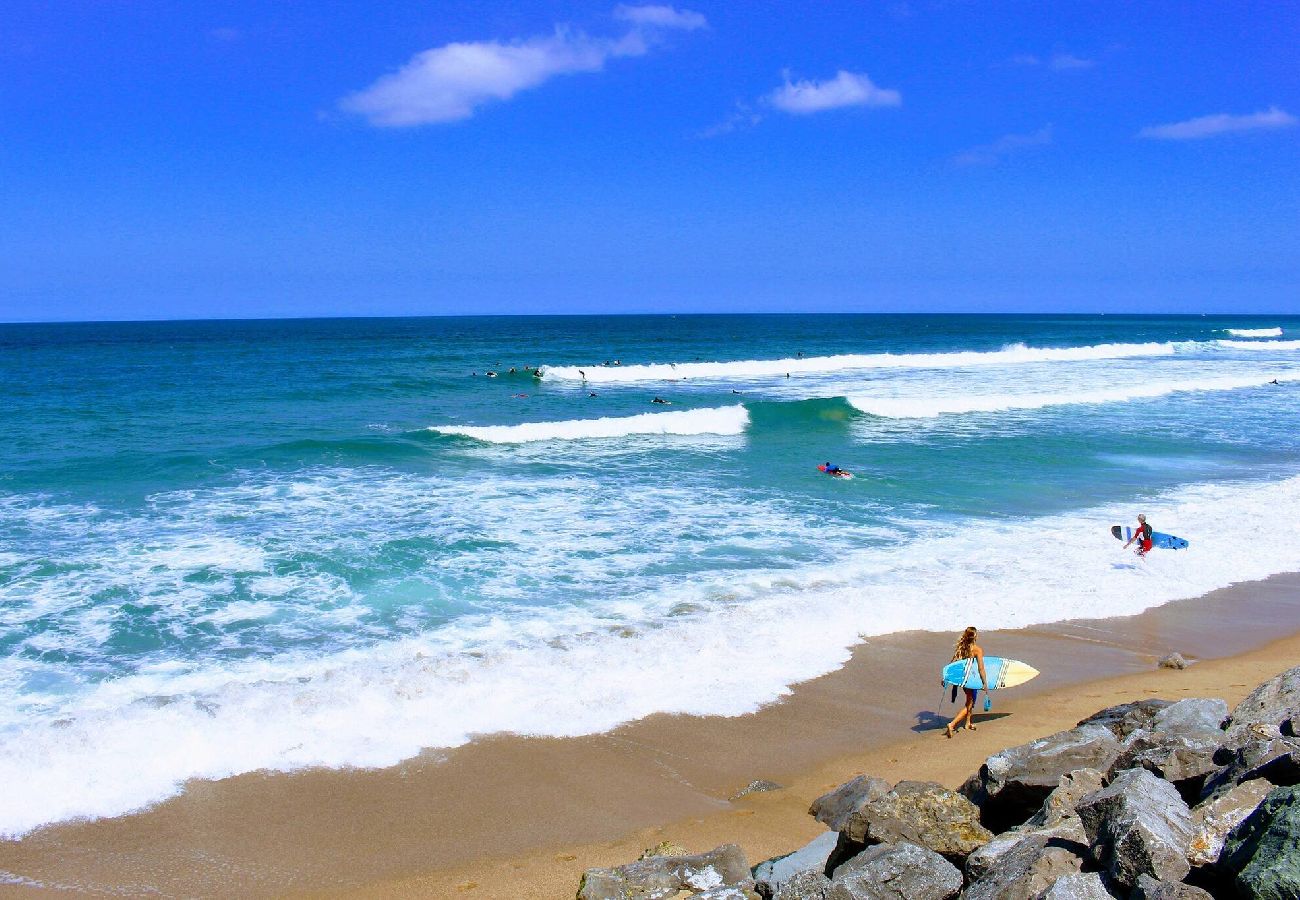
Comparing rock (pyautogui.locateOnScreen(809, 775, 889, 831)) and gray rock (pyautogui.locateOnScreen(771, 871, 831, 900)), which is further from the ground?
gray rock (pyautogui.locateOnScreen(771, 871, 831, 900))

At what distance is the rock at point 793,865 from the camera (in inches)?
220

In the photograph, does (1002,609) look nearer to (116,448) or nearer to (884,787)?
(884,787)

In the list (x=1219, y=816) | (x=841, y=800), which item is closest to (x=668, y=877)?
(x=841, y=800)

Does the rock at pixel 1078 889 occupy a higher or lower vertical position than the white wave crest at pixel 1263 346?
lower

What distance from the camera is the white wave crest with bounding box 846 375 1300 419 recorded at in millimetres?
34062

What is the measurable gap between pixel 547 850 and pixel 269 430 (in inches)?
929

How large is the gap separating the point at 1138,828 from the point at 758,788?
3.48 meters

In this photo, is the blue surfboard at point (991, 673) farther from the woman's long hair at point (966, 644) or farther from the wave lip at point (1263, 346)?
the wave lip at point (1263, 346)

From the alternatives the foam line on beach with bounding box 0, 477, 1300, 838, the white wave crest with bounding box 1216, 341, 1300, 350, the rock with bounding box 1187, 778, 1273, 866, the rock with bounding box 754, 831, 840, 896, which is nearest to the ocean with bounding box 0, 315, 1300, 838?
the foam line on beach with bounding box 0, 477, 1300, 838

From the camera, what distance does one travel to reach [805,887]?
207 inches

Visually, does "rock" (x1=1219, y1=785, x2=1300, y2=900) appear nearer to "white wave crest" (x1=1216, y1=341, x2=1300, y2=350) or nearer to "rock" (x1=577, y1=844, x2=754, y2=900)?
"rock" (x1=577, y1=844, x2=754, y2=900)

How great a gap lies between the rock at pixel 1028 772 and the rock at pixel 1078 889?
161cm

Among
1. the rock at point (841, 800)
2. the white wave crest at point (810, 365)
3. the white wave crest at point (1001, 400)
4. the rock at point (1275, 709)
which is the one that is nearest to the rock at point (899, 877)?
the rock at point (841, 800)

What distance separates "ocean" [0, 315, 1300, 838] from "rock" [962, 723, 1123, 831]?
9.97 ft
